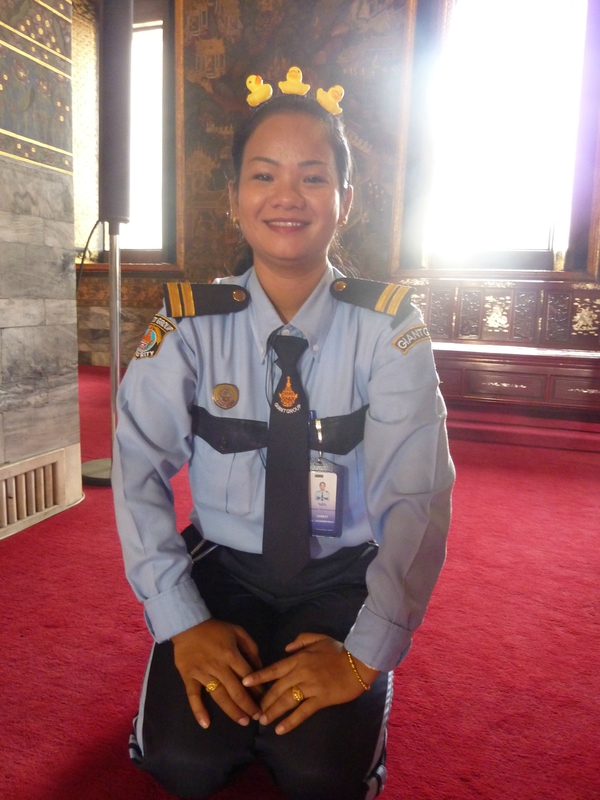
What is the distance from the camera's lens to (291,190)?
113cm

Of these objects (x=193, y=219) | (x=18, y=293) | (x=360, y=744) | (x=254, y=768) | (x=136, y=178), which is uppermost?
(x=136, y=178)

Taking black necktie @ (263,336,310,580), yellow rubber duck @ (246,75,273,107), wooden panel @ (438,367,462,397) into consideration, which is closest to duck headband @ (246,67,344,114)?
yellow rubber duck @ (246,75,273,107)

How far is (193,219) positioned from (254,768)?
18.8 feet

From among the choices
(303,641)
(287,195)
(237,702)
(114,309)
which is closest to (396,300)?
(287,195)

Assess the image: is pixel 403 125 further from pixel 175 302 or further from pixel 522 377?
pixel 175 302

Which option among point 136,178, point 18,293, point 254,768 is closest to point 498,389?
point 18,293

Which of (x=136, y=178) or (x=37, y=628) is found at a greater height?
(x=136, y=178)

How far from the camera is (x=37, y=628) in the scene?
1543 mm

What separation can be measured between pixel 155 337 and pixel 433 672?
3.27 ft

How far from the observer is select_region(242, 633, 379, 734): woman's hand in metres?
0.90

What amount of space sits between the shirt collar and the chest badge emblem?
92 mm

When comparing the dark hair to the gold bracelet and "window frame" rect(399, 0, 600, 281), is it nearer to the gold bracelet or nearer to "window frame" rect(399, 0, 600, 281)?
the gold bracelet

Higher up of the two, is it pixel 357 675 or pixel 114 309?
pixel 114 309

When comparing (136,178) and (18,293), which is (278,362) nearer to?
(18,293)
